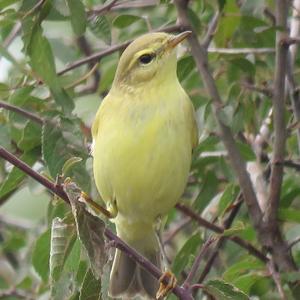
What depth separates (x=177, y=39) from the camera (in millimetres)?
3504

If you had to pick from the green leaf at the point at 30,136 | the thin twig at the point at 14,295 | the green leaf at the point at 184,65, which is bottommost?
the thin twig at the point at 14,295

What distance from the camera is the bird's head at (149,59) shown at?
3.56 metres

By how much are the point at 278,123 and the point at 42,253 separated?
1.07 m

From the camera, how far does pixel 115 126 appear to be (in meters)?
3.38

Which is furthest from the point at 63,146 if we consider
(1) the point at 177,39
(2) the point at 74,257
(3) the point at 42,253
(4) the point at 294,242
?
(4) the point at 294,242

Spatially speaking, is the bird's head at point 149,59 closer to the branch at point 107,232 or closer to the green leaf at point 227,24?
the green leaf at point 227,24

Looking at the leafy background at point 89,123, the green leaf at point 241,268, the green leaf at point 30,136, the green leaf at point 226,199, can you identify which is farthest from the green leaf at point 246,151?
the green leaf at point 30,136

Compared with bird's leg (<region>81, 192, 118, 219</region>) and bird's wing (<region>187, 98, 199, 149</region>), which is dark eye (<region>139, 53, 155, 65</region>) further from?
bird's leg (<region>81, 192, 118, 219</region>)

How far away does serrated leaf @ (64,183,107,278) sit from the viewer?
2467 millimetres

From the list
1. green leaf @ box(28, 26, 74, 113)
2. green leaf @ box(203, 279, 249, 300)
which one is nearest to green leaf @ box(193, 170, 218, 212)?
green leaf @ box(28, 26, 74, 113)

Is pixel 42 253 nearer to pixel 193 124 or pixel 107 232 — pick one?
pixel 193 124

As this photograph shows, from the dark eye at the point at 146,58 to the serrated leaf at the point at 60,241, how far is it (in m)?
1.18

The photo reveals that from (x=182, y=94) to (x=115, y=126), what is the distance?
31cm

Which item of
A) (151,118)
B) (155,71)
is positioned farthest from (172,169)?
(155,71)
